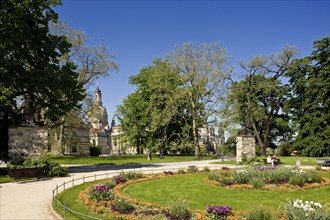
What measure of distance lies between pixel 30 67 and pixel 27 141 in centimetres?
607

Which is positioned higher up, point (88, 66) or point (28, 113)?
point (88, 66)

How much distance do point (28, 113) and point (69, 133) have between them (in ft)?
84.1

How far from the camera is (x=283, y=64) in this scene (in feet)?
150

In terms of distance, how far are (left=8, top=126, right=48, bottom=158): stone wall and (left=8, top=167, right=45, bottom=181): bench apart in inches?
207

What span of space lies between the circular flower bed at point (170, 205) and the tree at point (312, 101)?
28.5 meters

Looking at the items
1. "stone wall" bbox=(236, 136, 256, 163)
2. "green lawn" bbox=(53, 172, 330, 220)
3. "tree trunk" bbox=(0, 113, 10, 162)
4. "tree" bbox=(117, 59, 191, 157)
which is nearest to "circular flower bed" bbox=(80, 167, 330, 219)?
"green lawn" bbox=(53, 172, 330, 220)

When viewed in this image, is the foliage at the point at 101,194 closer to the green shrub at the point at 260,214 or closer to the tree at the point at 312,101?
the green shrub at the point at 260,214

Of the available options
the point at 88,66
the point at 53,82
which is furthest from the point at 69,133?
the point at 53,82

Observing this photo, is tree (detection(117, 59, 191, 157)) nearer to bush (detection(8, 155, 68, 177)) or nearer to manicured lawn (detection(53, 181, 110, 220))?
bush (detection(8, 155, 68, 177))

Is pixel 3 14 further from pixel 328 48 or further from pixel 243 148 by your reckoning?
pixel 328 48

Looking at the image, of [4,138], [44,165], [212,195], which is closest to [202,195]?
[212,195]

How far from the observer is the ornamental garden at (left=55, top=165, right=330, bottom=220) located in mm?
10203

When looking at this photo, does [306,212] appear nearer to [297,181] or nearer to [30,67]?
[297,181]

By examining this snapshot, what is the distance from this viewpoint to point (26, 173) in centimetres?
1980
